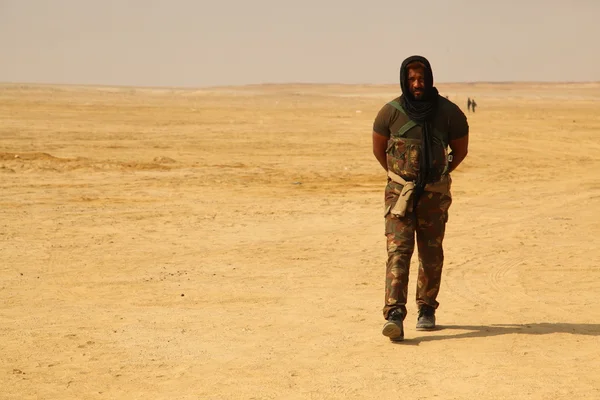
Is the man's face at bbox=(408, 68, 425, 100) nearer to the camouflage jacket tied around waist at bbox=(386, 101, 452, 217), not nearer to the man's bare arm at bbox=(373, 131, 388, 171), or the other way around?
the camouflage jacket tied around waist at bbox=(386, 101, 452, 217)

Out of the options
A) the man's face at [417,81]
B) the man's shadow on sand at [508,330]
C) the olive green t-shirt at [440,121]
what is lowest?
the man's shadow on sand at [508,330]

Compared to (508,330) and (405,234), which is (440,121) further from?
(508,330)

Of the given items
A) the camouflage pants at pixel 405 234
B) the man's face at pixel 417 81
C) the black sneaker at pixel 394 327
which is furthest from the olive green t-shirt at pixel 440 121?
the black sneaker at pixel 394 327

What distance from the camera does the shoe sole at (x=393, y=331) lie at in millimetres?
6781

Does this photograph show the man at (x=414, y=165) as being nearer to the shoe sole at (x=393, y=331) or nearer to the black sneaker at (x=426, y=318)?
the shoe sole at (x=393, y=331)

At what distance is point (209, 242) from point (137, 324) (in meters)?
3.97

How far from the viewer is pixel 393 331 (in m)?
6.80

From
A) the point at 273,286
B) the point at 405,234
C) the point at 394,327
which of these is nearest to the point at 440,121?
the point at 405,234

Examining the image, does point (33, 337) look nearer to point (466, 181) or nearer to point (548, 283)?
point (548, 283)

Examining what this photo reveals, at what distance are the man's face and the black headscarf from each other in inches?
0.9

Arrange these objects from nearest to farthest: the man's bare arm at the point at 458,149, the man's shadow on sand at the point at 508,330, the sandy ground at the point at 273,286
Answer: the sandy ground at the point at 273,286 → the man's bare arm at the point at 458,149 → the man's shadow on sand at the point at 508,330

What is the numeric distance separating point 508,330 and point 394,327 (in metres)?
1.01

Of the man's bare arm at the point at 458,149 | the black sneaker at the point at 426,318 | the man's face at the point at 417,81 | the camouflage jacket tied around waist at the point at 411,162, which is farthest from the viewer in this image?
the black sneaker at the point at 426,318

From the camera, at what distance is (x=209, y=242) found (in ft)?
37.9
